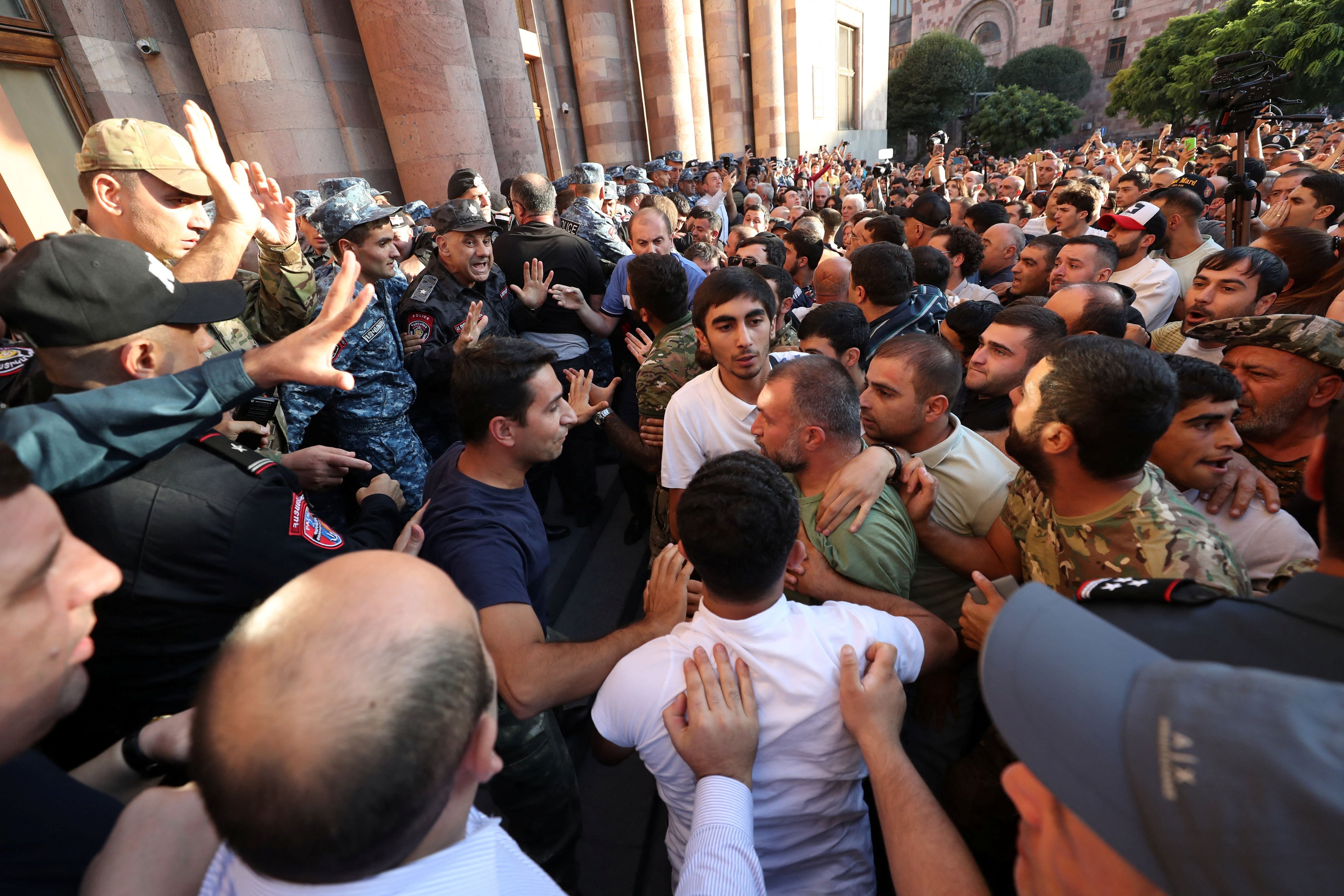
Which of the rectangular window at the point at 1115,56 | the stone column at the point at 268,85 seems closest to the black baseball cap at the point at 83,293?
the stone column at the point at 268,85

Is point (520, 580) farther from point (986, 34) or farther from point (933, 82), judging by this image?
point (986, 34)

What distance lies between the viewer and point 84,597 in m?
1.05

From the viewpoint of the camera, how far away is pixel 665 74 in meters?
14.4

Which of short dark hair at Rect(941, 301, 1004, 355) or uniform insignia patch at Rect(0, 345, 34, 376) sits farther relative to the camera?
short dark hair at Rect(941, 301, 1004, 355)

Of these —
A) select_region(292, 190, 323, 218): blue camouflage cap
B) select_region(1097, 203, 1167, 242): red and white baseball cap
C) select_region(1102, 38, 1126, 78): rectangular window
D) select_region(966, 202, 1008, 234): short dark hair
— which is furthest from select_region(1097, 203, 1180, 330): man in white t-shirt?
select_region(1102, 38, 1126, 78): rectangular window

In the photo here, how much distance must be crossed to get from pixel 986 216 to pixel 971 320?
146 inches

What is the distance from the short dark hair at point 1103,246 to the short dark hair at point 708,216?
4.75 meters

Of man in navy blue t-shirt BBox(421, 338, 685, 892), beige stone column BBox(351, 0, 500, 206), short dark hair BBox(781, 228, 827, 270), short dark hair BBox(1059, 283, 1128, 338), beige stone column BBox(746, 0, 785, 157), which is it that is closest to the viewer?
man in navy blue t-shirt BBox(421, 338, 685, 892)

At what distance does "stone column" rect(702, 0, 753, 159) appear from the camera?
17.6m

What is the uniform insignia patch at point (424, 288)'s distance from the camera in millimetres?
4031

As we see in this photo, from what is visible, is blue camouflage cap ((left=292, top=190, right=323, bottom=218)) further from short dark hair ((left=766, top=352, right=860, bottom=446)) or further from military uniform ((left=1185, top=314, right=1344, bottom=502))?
military uniform ((left=1185, top=314, right=1344, bottom=502))

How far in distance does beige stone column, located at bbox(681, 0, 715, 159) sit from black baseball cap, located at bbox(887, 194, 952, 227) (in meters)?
11.9

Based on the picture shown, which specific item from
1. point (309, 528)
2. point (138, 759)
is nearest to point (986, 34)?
point (309, 528)

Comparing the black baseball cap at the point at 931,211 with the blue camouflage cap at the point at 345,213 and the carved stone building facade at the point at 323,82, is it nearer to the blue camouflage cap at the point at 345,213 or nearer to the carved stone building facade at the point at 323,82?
the blue camouflage cap at the point at 345,213
